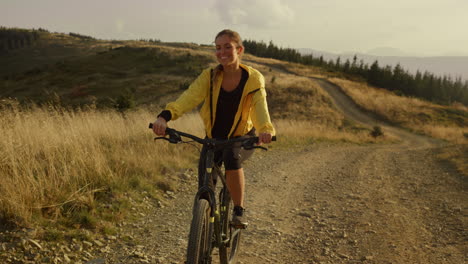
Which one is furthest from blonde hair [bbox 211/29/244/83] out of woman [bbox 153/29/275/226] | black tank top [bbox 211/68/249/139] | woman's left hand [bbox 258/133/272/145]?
woman's left hand [bbox 258/133/272/145]

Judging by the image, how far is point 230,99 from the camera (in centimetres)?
317

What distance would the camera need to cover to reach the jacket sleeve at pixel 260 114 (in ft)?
9.48

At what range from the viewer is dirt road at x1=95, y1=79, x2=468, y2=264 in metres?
4.35

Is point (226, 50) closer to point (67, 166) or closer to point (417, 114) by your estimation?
point (67, 166)

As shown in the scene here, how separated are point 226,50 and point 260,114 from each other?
66 cm

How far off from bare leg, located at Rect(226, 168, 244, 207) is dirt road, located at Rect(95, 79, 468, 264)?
1.25 metres

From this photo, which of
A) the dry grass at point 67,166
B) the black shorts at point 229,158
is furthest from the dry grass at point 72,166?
the black shorts at point 229,158

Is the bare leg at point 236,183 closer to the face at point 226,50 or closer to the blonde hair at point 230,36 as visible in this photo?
the blonde hair at point 230,36

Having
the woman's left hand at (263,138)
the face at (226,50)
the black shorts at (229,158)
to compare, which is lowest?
the black shorts at (229,158)

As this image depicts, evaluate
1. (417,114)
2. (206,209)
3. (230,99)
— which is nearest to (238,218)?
(206,209)

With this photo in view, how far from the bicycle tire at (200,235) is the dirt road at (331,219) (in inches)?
61.1

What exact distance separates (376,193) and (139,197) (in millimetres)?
5143

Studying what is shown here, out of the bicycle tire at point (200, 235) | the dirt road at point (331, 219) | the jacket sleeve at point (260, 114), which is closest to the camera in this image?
the bicycle tire at point (200, 235)

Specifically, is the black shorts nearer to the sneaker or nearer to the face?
the sneaker
